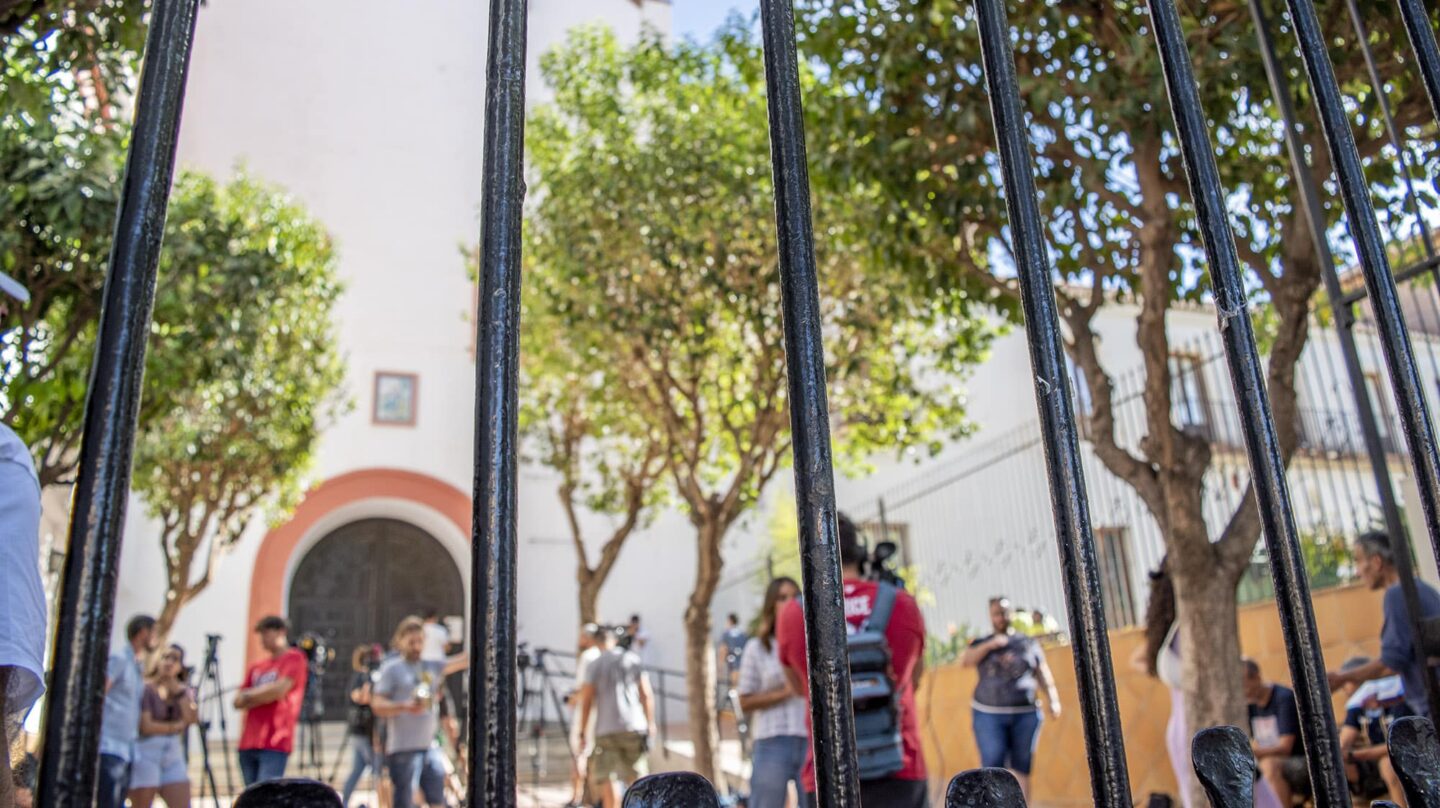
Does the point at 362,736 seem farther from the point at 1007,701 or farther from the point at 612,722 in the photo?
the point at 1007,701

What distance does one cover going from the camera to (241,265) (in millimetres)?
9781

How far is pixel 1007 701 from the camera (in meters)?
7.37

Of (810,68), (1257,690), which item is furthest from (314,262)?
(1257,690)

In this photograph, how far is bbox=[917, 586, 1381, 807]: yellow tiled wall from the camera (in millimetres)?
7117

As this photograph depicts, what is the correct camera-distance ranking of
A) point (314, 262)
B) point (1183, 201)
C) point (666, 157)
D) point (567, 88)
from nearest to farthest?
point (1183, 201) → point (666, 157) → point (567, 88) → point (314, 262)

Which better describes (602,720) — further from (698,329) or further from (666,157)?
(666,157)

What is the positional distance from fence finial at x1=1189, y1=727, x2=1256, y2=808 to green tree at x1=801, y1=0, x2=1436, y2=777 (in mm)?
4381

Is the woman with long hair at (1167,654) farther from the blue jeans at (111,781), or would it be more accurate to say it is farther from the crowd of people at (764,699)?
the blue jeans at (111,781)

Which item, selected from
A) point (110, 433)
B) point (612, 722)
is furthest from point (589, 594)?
point (110, 433)

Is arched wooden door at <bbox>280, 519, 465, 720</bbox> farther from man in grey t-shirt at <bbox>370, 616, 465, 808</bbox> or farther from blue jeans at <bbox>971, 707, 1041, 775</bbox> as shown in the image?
blue jeans at <bbox>971, 707, 1041, 775</bbox>

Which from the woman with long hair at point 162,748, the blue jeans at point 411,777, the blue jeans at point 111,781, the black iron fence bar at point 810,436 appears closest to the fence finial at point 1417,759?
the black iron fence bar at point 810,436

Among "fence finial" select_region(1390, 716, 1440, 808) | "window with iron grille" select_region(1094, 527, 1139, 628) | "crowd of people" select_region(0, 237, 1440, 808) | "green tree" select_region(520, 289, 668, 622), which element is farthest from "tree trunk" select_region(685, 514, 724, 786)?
"fence finial" select_region(1390, 716, 1440, 808)

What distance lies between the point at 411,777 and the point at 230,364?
169 inches

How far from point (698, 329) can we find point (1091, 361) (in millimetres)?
4833
